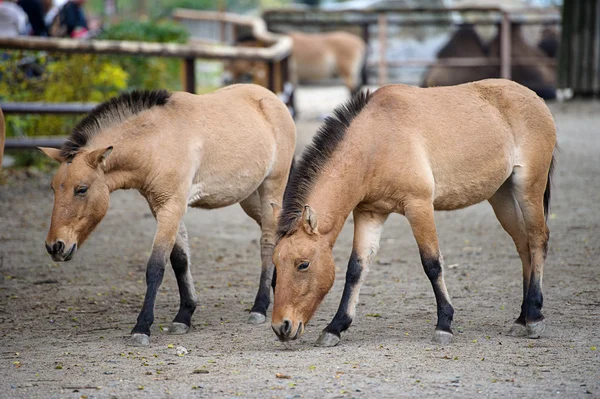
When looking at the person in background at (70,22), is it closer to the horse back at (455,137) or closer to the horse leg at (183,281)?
A: the horse leg at (183,281)

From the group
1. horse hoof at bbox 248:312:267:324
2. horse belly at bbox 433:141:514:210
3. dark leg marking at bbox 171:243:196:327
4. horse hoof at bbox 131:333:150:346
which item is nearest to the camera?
horse hoof at bbox 131:333:150:346

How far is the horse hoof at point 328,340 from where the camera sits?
506 centimetres

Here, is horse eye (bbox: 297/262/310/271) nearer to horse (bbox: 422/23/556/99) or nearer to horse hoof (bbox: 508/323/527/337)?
horse hoof (bbox: 508/323/527/337)

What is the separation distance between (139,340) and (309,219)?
1328 mm

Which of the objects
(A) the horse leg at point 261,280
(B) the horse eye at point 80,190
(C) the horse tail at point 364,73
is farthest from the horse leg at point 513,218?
(C) the horse tail at point 364,73

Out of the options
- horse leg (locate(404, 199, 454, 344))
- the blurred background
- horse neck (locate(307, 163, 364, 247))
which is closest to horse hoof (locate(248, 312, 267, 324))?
horse neck (locate(307, 163, 364, 247))

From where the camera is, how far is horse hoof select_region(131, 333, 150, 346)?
5.13 meters

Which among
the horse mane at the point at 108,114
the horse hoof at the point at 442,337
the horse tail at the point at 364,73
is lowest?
the horse tail at the point at 364,73

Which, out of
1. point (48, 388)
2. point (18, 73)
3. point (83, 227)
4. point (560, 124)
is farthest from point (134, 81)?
point (48, 388)

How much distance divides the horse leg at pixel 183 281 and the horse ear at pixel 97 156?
0.73 metres

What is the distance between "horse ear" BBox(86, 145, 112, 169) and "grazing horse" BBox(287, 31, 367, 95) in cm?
1556

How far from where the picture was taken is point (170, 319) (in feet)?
19.3

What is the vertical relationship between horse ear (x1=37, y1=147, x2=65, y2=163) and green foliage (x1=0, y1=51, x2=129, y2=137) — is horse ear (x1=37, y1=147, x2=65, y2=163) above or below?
above

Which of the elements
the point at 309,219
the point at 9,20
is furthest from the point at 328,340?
the point at 9,20
